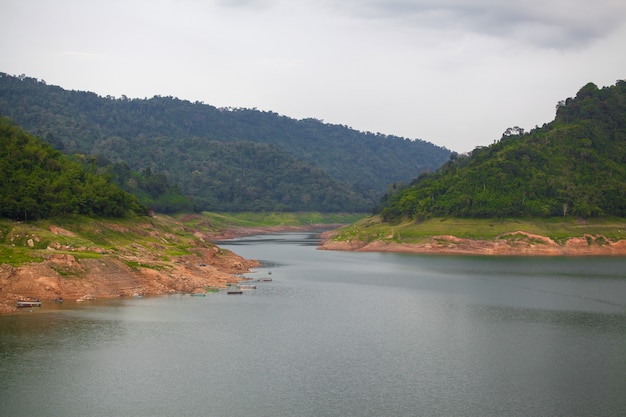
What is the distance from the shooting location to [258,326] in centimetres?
6006

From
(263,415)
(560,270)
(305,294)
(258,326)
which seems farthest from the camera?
(560,270)

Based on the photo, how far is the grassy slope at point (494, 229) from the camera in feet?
467

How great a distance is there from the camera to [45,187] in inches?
3605

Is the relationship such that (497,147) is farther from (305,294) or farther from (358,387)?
(358,387)

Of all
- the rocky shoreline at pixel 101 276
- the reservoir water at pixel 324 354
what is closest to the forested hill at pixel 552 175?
the reservoir water at pixel 324 354

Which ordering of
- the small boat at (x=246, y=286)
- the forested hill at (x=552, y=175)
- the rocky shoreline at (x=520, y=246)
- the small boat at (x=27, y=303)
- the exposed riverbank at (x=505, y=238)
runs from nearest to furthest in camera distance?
the small boat at (x=27, y=303) → the small boat at (x=246, y=286) → the rocky shoreline at (x=520, y=246) → the exposed riverbank at (x=505, y=238) → the forested hill at (x=552, y=175)

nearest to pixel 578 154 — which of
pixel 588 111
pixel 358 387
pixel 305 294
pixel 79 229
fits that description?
pixel 588 111

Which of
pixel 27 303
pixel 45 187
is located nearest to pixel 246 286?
pixel 27 303

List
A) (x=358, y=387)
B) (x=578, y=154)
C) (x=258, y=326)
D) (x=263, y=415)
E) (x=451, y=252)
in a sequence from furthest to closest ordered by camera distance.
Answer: (x=578, y=154) → (x=451, y=252) → (x=258, y=326) → (x=358, y=387) → (x=263, y=415)

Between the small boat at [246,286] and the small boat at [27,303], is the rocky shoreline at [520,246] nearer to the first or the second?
the small boat at [246,286]

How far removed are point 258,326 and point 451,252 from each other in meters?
92.3

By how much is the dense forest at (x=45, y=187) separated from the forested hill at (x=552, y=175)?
84561 millimetres

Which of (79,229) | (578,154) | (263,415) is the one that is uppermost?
(578,154)

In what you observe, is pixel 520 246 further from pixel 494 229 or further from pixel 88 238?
pixel 88 238
